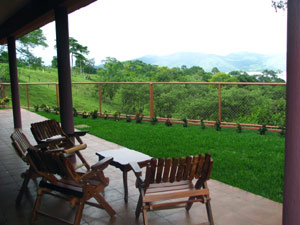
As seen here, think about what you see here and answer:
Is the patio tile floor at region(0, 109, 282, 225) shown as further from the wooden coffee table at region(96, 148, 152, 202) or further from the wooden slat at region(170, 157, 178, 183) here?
the wooden slat at region(170, 157, 178, 183)

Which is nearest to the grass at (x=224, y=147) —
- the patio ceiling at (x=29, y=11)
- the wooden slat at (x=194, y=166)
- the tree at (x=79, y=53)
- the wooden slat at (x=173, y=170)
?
the wooden slat at (x=194, y=166)

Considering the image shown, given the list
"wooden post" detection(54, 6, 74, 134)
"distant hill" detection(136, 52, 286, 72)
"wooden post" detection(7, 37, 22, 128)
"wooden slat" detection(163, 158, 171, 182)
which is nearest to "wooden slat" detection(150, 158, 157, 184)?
"wooden slat" detection(163, 158, 171, 182)

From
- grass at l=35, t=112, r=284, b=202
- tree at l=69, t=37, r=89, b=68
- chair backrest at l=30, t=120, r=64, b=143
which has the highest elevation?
tree at l=69, t=37, r=89, b=68

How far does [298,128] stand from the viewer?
1815 mm

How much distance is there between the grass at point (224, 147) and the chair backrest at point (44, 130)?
1.99 m

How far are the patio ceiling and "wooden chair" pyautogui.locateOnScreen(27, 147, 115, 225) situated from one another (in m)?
2.46

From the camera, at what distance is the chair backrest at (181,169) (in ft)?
8.70

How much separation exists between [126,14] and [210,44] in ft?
36.9

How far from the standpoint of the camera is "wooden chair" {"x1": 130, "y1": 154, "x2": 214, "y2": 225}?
265 centimetres

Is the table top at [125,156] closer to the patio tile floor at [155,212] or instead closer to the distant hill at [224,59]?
the patio tile floor at [155,212]

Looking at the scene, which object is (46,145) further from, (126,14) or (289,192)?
(126,14)

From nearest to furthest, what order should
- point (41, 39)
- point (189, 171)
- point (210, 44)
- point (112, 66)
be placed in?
1. point (189, 171)
2. point (41, 39)
3. point (112, 66)
4. point (210, 44)

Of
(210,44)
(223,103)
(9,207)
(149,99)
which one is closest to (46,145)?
(9,207)

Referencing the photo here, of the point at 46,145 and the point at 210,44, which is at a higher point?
the point at 210,44
